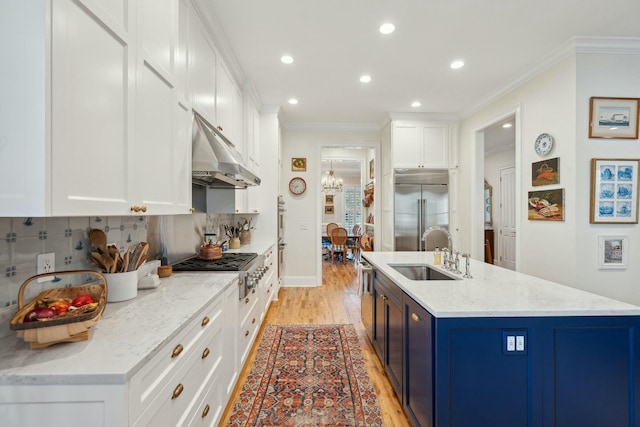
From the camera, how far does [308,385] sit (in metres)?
2.24

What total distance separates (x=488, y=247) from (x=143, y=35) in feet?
23.1

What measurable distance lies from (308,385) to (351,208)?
26.9ft

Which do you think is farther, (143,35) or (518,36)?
(518,36)

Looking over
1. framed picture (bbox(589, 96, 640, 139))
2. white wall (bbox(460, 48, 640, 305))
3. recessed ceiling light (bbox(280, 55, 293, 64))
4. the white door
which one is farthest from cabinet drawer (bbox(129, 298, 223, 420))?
the white door

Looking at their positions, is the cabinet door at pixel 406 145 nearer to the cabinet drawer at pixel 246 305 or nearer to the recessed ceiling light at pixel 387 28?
the recessed ceiling light at pixel 387 28

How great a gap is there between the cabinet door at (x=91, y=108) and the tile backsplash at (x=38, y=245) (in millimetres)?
364

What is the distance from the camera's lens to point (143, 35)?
4.57 feet

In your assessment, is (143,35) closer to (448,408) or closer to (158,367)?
(158,367)

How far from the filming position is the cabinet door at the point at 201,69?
6.83 feet

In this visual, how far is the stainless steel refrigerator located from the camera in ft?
15.6

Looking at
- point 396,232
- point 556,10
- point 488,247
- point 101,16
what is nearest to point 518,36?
point 556,10

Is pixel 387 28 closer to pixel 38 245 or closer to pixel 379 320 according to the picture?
pixel 379 320

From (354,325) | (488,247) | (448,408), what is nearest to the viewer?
(448,408)

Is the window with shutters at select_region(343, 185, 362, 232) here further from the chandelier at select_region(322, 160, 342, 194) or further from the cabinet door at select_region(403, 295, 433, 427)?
the cabinet door at select_region(403, 295, 433, 427)
